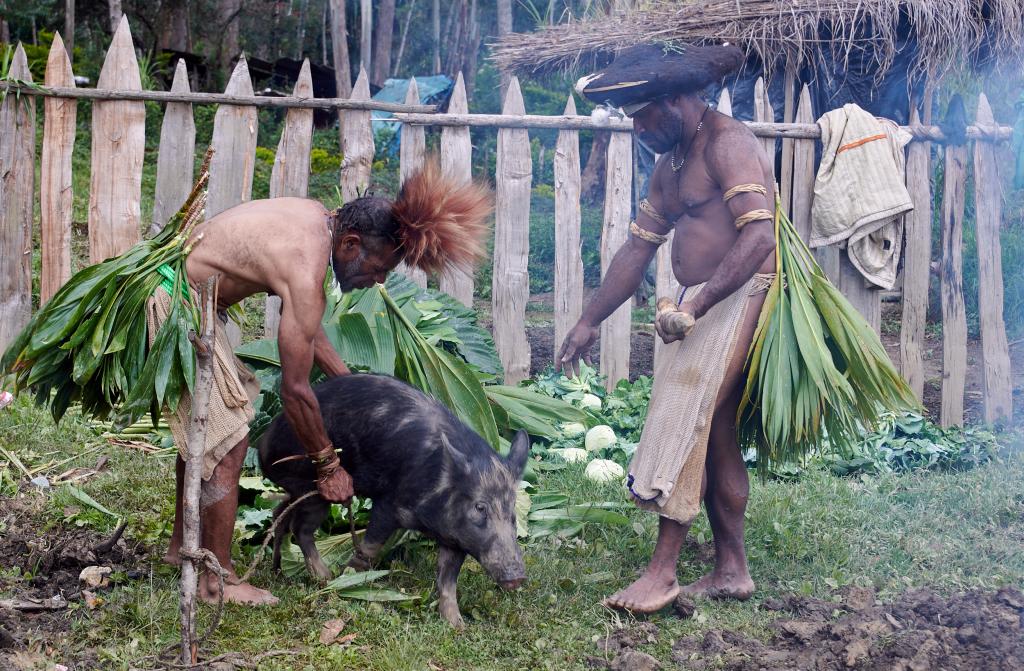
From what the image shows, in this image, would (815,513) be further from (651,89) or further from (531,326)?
(531,326)

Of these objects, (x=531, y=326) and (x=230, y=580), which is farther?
(x=531, y=326)

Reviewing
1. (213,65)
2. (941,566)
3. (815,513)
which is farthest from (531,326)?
(213,65)

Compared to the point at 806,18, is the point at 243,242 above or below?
below

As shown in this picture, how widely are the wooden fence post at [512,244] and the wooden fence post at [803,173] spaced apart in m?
1.83

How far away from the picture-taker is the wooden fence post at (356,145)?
269 inches

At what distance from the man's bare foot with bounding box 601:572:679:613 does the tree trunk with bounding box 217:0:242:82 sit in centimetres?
1604

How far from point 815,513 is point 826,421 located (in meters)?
1.07

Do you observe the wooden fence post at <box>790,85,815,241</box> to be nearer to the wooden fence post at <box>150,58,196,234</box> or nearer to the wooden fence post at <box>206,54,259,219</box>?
the wooden fence post at <box>206,54,259,219</box>

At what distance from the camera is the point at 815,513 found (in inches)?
212

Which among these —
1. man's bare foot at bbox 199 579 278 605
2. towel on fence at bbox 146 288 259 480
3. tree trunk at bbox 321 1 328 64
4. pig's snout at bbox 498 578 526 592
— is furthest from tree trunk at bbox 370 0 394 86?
pig's snout at bbox 498 578 526 592

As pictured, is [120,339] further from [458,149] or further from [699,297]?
[458,149]

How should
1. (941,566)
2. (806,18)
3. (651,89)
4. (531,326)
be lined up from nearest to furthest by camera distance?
(651,89) → (941,566) → (806,18) → (531,326)

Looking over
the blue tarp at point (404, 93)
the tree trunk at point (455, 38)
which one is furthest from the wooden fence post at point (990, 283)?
the tree trunk at point (455, 38)

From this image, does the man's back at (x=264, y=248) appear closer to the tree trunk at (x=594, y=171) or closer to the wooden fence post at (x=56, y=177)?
the wooden fence post at (x=56, y=177)
